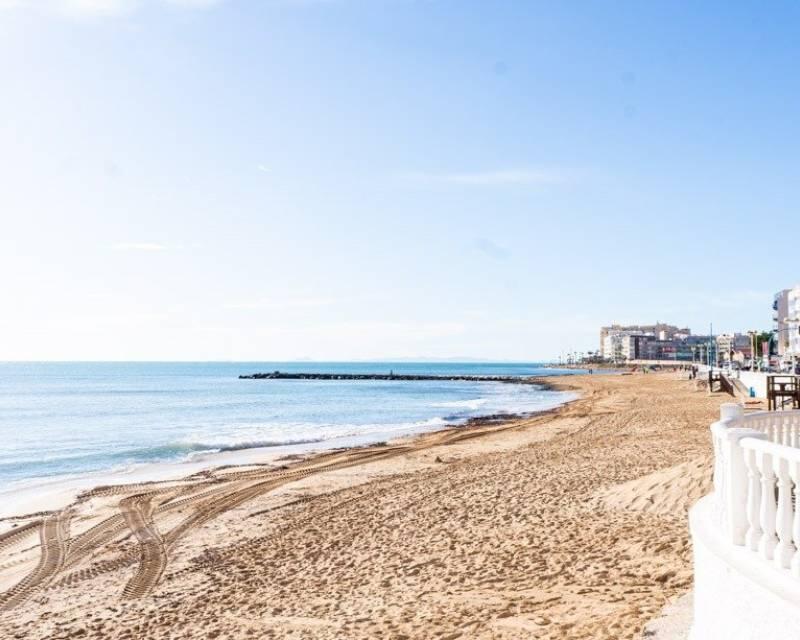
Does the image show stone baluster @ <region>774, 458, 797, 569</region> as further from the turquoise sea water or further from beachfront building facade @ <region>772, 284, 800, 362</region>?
beachfront building facade @ <region>772, 284, 800, 362</region>

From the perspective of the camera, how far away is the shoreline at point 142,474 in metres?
16.5

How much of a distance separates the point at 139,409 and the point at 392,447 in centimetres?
3283

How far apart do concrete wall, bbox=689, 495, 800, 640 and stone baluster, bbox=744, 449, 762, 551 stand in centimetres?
9

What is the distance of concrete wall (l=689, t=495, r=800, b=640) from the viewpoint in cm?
364

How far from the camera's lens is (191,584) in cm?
981

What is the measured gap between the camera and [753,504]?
165 inches

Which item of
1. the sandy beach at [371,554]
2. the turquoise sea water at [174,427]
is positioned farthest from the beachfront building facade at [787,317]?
the sandy beach at [371,554]

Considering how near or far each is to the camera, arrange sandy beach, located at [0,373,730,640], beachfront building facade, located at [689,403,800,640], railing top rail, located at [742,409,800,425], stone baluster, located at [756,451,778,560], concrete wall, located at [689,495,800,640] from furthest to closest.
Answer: sandy beach, located at [0,373,730,640] → railing top rail, located at [742,409,800,425] → stone baluster, located at [756,451,778,560] → beachfront building facade, located at [689,403,800,640] → concrete wall, located at [689,495,800,640]

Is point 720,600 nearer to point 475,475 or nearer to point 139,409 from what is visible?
point 475,475

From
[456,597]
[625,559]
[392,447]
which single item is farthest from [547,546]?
[392,447]

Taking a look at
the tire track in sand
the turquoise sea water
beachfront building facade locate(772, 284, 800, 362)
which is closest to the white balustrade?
the tire track in sand

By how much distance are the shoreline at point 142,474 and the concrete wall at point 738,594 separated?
14095 mm

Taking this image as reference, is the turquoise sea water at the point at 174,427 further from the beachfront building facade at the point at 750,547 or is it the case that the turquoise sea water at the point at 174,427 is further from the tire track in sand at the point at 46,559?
the beachfront building facade at the point at 750,547

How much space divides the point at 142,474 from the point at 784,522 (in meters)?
20.4
